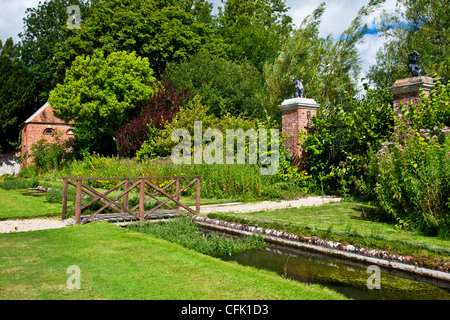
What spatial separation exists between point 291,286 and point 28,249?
13.1 feet

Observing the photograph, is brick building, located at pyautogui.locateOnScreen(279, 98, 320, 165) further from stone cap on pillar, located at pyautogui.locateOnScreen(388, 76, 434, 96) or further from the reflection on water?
the reflection on water

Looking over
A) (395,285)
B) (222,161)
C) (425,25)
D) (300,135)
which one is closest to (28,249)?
(395,285)

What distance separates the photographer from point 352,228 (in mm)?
6566

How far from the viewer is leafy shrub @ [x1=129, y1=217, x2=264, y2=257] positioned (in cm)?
612

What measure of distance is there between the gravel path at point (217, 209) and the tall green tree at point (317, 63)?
324 inches

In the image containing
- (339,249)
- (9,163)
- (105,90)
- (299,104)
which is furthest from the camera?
(9,163)

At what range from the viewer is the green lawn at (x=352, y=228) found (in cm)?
A: 523

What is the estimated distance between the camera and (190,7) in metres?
32.8

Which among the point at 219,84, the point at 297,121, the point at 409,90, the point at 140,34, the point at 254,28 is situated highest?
the point at 254,28

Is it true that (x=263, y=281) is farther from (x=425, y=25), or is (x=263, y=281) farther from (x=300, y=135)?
(x=425, y=25)

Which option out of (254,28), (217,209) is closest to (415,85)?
(217,209)

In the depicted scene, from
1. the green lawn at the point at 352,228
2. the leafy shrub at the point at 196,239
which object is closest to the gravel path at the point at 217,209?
the green lawn at the point at 352,228

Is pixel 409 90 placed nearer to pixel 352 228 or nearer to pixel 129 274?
pixel 352 228

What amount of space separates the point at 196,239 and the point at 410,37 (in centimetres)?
2328
